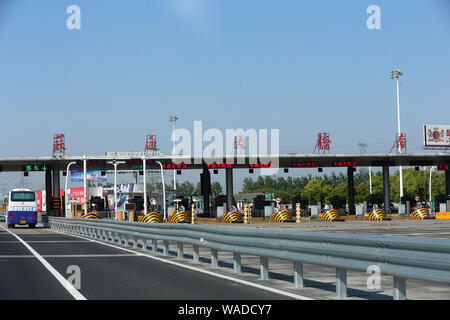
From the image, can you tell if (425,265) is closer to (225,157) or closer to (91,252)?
(91,252)

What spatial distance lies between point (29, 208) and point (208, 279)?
46443mm

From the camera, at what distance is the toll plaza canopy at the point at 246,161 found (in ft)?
220

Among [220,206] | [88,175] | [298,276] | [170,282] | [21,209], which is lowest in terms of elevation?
[220,206]

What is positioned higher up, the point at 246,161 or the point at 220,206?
the point at 246,161

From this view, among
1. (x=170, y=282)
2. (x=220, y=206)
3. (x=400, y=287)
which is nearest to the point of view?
(x=400, y=287)

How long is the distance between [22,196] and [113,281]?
158ft

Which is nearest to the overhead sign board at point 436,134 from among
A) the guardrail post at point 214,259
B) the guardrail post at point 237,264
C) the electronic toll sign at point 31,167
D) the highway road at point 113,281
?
the electronic toll sign at point 31,167

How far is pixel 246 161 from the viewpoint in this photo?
224 feet

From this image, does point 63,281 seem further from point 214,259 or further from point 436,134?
point 436,134

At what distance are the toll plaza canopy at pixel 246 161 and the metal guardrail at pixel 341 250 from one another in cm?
4998

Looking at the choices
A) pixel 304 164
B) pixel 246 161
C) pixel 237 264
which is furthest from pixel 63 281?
pixel 304 164

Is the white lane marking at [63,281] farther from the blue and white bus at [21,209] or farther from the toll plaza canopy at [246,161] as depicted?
the toll plaza canopy at [246,161]

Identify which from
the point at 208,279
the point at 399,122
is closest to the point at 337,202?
the point at 399,122

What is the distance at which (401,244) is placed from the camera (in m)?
8.80
